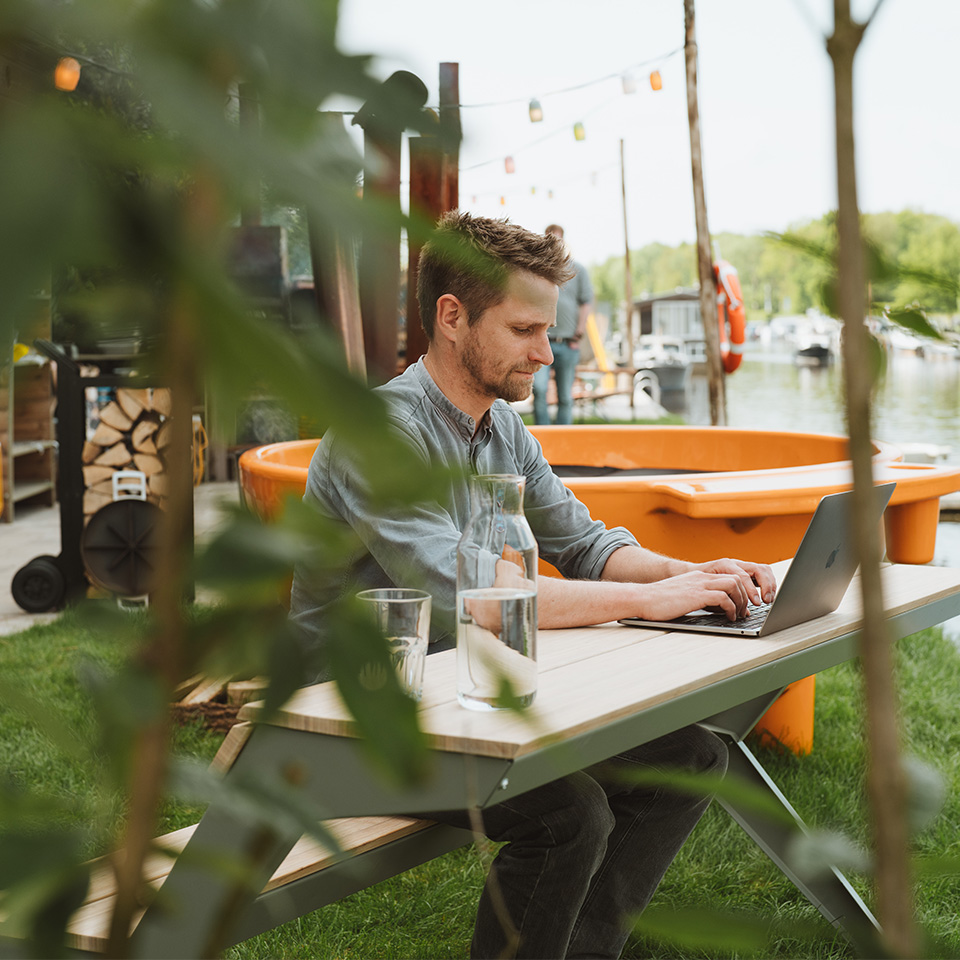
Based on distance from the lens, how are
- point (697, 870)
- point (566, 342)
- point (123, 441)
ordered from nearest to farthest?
point (697, 870)
point (123, 441)
point (566, 342)

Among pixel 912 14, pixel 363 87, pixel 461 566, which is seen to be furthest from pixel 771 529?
pixel 363 87

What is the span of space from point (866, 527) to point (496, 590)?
0.70m

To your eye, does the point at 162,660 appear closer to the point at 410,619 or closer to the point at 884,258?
the point at 884,258

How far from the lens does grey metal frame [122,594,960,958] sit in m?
0.38

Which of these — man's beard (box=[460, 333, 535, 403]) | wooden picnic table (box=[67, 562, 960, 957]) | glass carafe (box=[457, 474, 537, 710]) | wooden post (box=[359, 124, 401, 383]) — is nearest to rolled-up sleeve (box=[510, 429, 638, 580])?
man's beard (box=[460, 333, 535, 403])

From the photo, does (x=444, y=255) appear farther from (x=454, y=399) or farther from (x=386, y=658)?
(x=454, y=399)

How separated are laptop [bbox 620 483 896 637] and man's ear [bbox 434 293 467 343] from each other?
634 mm

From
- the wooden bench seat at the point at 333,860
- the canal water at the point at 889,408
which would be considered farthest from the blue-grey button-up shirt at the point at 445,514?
the canal water at the point at 889,408

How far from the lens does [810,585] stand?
4.30 ft

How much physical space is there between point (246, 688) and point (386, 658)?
7cm

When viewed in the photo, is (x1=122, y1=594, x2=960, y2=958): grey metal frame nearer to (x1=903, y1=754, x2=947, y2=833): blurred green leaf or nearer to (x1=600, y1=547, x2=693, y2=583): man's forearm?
(x1=903, y1=754, x2=947, y2=833): blurred green leaf

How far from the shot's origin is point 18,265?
212 millimetres

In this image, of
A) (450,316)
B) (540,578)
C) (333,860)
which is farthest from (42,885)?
(450,316)

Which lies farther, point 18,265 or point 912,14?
point 912,14
